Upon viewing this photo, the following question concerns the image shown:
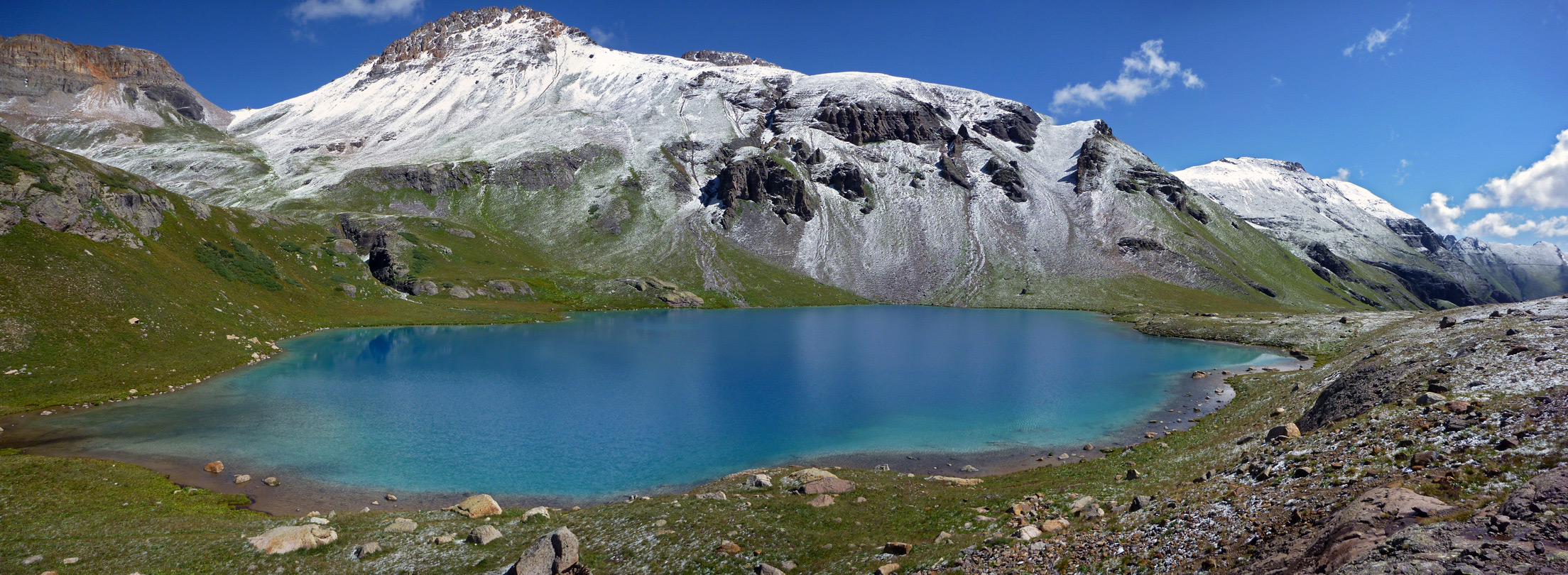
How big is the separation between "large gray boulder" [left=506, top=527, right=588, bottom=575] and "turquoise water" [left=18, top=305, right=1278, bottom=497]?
12761mm

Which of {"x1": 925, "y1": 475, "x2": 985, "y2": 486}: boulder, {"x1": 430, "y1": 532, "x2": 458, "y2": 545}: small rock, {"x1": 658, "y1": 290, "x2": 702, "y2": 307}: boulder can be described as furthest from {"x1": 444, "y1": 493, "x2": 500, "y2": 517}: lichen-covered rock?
{"x1": 658, "y1": 290, "x2": 702, "y2": 307}: boulder

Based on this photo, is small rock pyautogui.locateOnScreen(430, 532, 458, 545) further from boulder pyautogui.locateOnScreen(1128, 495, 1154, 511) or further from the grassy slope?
boulder pyautogui.locateOnScreen(1128, 495, 1154, 511)

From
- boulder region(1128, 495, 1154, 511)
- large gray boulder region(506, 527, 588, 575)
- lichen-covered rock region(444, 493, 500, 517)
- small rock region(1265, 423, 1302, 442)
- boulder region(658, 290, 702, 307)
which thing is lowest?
lichen-covered rock region(444, 493, 500, 517)

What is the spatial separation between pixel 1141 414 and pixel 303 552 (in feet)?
170

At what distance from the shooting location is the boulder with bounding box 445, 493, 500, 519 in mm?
24516

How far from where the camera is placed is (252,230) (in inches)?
3730

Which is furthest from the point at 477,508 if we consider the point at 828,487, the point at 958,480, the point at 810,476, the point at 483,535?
the point at 958,480

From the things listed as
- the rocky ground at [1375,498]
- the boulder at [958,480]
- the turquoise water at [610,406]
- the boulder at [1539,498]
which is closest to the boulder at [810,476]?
the boulder at [958,480]

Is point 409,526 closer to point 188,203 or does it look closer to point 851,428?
point 851,428

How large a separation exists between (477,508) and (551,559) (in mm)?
9322

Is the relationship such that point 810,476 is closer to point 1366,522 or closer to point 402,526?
point 402,526

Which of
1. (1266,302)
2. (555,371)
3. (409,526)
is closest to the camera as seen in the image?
(409,526)


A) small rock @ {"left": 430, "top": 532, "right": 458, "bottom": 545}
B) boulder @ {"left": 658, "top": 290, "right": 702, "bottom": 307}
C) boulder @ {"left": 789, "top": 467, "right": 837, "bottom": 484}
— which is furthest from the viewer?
boulder @ {"left": 658, "top": 290, "right": 702, "bottom": 307}

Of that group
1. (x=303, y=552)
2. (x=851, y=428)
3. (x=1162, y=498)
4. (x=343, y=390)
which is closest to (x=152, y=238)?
(x=343, y=390)
